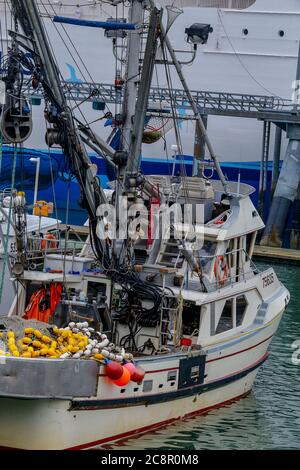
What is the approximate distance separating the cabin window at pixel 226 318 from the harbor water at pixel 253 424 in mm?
1752

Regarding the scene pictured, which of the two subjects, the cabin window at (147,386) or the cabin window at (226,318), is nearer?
the cabin window at (147,386)

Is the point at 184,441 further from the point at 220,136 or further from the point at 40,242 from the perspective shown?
the point at 220,136

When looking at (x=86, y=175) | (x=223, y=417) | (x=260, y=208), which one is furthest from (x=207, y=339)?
(x=260, y=208)

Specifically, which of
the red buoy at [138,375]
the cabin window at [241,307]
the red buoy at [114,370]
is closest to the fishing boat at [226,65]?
the cabin window at [241,307]

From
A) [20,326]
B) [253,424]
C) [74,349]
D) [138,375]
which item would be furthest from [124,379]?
[253,424]

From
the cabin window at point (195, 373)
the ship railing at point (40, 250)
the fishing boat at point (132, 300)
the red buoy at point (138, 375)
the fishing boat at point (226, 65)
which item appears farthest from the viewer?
the fishing boat at point (226, 65)

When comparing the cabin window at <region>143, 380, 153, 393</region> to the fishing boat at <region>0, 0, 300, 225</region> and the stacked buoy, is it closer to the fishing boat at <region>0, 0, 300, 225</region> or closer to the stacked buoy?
the stacked buoy

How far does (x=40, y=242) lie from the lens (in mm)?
24969

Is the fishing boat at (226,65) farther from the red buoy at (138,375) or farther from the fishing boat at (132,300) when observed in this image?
the red buoy at (138,375)

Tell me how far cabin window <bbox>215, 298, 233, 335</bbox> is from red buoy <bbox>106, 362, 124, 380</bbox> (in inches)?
169

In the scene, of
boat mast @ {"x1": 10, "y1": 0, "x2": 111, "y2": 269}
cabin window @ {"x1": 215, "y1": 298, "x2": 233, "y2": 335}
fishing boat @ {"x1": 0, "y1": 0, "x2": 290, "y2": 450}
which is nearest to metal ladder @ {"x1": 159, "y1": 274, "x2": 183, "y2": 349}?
fishing boat @ {"x1": 0, "y1": 0, "x2": 290, "y2": 450}

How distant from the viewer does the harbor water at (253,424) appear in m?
22.3

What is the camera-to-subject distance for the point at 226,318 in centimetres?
2486

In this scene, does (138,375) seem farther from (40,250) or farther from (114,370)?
(40,250)
